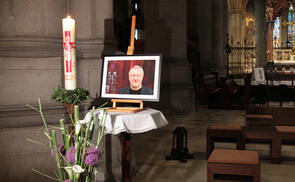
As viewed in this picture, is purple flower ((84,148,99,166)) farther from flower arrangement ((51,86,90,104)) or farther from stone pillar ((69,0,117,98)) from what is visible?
stone pillar ((69,0,117,98))

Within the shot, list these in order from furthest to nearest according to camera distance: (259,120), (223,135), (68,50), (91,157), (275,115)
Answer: (275,115) → (259,120) → (223,135) → (68,50) → (91,157)

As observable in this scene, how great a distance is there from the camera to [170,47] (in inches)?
475

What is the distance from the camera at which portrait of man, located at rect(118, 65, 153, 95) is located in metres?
4.38

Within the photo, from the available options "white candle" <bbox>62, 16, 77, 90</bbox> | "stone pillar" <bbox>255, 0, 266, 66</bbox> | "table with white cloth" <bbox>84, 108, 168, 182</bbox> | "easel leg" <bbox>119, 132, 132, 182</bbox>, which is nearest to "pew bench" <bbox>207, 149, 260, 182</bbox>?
"table with white cloth" <bbox>84, 108, 168, 182</bbox>

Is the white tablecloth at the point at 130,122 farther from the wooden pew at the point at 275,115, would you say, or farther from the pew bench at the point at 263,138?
the wooden pew at the point at 275,115

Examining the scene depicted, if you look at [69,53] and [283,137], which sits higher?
[69,53]

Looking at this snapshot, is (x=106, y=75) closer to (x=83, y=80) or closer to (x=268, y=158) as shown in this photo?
(x=83, y=80)

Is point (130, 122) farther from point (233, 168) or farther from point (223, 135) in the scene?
point (223, 135)

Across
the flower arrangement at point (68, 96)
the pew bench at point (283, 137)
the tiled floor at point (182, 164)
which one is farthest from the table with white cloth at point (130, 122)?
the pew bench at point (283, 137)

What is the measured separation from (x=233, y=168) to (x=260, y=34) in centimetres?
2447

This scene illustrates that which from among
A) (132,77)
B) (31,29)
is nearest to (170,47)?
(31,29)

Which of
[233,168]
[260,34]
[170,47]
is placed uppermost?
[260,34]


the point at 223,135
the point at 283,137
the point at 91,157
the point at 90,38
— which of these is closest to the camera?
the point at 91,157

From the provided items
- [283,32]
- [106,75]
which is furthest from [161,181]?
[283,32]
